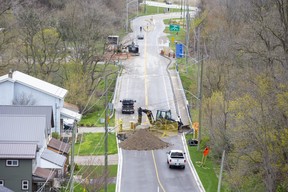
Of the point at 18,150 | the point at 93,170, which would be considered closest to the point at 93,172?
the point at 93,170

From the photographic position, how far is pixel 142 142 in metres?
54.6

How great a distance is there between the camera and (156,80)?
80375 mm

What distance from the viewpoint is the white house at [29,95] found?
57.9m

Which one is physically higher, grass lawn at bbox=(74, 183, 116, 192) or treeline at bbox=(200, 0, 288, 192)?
treeline at bbox=(200, 0, 288, 192)

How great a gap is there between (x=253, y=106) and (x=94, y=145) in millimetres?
16546

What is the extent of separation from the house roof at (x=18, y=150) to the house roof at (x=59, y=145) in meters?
5.29

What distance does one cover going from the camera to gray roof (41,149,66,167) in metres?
45.9

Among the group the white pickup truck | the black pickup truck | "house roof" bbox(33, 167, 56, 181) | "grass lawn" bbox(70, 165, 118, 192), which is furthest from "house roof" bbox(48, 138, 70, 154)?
the black pickup truck

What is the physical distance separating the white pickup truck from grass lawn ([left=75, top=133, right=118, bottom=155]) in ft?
17.6

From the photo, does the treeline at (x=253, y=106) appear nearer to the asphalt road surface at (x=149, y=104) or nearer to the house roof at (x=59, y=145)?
the asphalt road surface at (x=149, y=104)

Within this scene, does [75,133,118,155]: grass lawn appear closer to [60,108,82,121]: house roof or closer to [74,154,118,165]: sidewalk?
[74,154,118,165]: sidewalk

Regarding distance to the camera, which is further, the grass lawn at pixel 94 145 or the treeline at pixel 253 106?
the grass lawn at pixel 94 145

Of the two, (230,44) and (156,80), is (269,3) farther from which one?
(156,80)

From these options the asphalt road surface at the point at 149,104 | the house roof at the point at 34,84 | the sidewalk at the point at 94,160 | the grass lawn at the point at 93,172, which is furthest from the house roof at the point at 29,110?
the asphalt road surface at the point at 149,104
